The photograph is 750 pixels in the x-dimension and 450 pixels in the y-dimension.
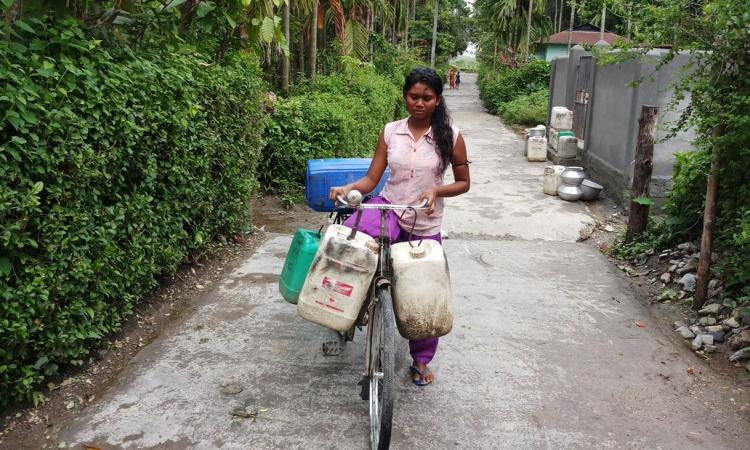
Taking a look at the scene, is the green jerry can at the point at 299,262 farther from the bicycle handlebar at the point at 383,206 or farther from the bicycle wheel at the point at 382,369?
the bicycle wheel at the point at 382,369

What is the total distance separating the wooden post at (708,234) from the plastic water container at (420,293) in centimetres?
302

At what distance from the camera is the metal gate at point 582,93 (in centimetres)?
1259

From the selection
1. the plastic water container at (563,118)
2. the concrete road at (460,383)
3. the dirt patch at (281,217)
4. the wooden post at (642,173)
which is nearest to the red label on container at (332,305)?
the concrete road at (460,383)

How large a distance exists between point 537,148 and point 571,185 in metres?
4.35

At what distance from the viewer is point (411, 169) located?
3.70 meters

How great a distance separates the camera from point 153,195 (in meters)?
4.72

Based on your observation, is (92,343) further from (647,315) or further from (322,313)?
(647,315)

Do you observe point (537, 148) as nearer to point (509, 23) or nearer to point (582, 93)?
point (582, 93)

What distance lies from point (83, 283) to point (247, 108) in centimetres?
315

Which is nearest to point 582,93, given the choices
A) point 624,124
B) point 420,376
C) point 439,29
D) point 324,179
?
point 624,124

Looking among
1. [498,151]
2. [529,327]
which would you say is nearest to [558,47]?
[498,151]

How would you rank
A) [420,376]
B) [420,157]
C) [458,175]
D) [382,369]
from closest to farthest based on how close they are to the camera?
[382,369], [420,157], [458,175], [420,376]

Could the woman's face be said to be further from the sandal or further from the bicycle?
the sandal

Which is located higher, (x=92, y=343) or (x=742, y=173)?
(x=742, y=173)
